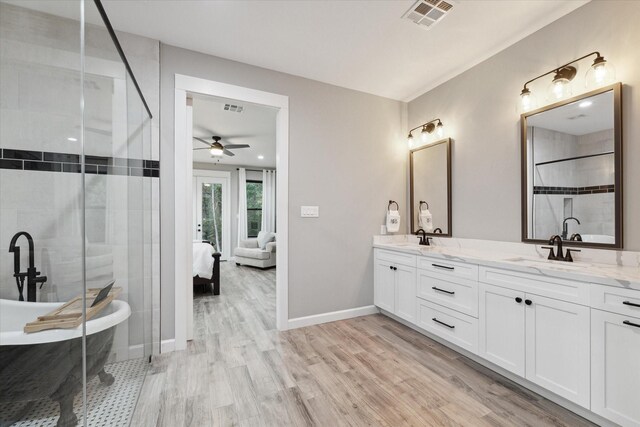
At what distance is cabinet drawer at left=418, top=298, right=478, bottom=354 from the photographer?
2088mm

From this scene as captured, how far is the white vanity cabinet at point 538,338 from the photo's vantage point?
149cm

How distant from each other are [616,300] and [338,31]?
2.55 m

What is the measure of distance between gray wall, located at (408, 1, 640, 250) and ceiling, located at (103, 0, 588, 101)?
0.14m

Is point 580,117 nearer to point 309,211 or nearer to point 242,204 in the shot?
point 309,211

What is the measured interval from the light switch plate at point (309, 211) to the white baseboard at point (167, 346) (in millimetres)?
1666

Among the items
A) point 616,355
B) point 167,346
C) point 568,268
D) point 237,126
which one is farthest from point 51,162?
point 237,126

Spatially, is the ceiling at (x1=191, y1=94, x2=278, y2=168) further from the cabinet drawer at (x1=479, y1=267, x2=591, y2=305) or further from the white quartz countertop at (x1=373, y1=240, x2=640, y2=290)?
the cabinet drawer at (x1=479, y1=267, x2=591, y2=305)

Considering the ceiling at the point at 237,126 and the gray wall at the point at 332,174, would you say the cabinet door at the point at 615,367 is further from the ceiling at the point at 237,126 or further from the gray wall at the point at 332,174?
the ceiling at the point at 237,126

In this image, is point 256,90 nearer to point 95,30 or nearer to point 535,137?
point 95,30

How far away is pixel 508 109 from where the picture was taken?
234 cm

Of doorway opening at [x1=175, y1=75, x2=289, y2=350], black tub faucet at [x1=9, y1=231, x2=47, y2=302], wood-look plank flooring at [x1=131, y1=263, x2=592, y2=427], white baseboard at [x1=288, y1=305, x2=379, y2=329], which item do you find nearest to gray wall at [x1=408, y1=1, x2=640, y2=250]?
wood-look plank flooring at [x1=131, y1=263, x2=592, y2=427]

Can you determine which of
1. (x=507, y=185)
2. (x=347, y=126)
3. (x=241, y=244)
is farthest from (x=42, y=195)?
(x=241, y=244)

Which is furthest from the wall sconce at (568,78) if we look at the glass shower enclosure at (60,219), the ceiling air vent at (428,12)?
the glass shower enclosure at (60,219)

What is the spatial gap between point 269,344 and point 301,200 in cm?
146
